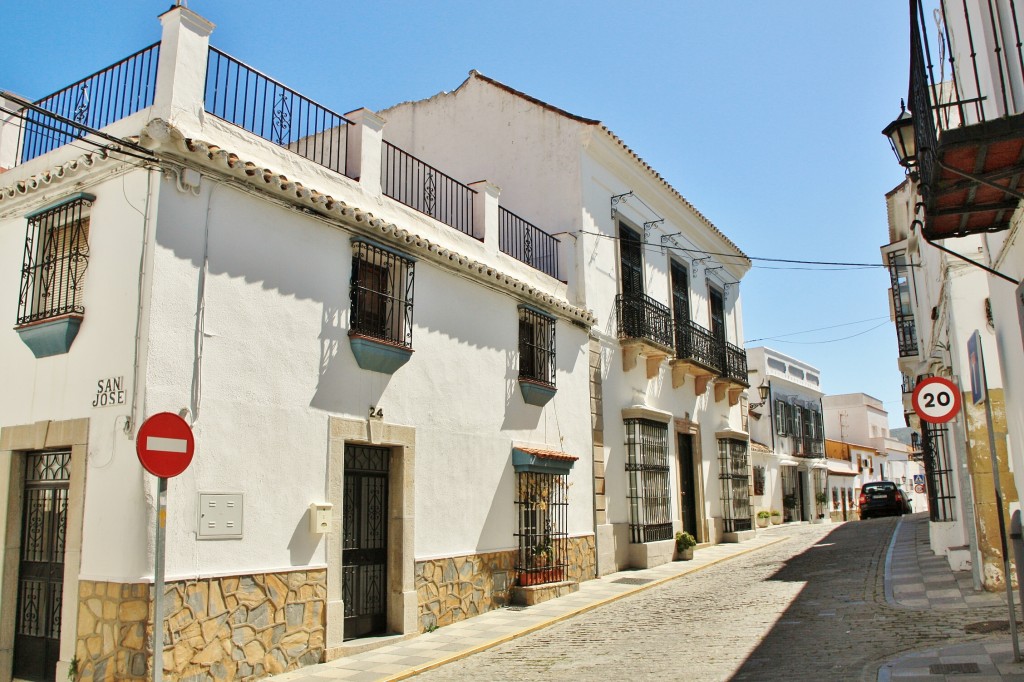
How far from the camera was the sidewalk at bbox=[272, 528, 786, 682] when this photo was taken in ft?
25.8

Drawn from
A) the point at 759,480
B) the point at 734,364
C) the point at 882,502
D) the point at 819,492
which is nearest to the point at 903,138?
the point at 734,364

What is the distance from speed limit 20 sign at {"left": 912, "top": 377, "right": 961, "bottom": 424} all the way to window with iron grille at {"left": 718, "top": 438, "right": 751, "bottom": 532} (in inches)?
499

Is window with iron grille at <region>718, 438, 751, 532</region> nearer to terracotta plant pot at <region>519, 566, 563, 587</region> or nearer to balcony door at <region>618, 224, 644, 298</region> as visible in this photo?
balcony door at <region>618, 224, 644, 298</region>

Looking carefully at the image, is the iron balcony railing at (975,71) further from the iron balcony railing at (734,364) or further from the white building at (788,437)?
the white building at (788,437)

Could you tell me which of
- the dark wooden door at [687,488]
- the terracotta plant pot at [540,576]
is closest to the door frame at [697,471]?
the dark wooden door at [687,488]

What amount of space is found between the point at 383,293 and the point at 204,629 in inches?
172

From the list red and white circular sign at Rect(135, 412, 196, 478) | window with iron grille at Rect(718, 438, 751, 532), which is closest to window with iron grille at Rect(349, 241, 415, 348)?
red and white circular sign at Rect(135, 412, 196, 478)

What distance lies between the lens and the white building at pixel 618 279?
1514 cm

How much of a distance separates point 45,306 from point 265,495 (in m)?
2.93

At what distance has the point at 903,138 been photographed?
24.3 feet

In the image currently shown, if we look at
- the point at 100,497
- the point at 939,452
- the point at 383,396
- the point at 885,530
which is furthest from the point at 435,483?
the point at 885,530

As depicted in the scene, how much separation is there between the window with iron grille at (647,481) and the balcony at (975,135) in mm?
9313

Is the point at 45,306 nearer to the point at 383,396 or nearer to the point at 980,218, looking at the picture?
the point at 383,396

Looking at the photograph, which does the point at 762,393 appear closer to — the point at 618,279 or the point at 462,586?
the point at 618,279
